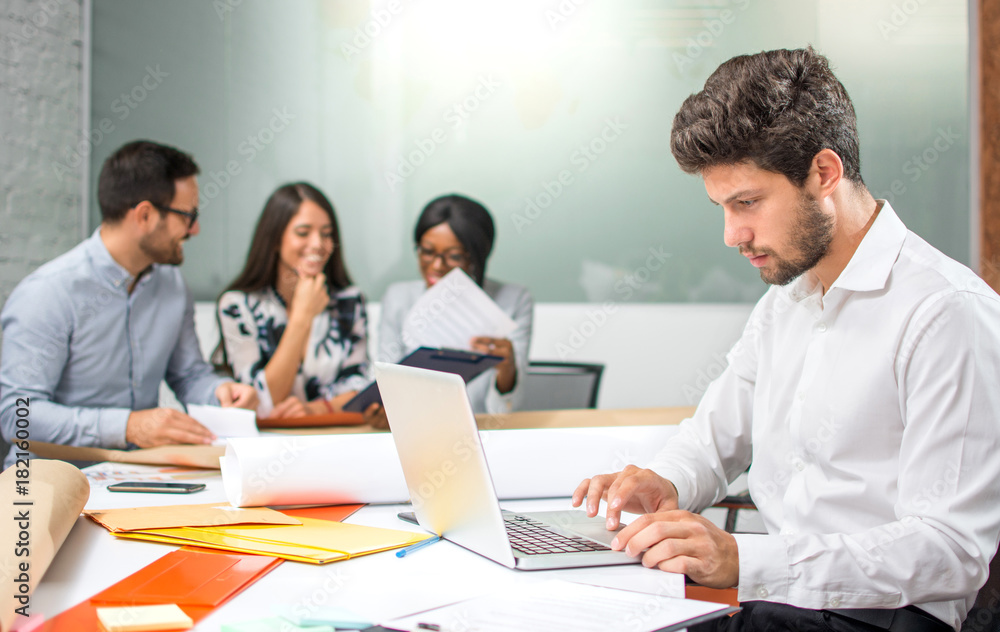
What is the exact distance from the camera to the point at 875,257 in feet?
3.70

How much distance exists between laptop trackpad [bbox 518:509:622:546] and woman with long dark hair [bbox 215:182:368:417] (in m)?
1.66

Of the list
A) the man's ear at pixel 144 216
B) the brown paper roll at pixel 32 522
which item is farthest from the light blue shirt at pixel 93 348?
the brown paper roll at pixel 32 522

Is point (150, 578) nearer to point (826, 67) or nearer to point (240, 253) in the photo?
point (826, 67)

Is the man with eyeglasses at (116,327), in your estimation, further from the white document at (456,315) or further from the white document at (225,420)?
the white document at (456,315)

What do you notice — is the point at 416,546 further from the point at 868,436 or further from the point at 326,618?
the point at 868,436

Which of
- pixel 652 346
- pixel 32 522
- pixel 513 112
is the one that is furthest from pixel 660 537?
pixel 513 112

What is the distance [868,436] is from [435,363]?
3.44ft

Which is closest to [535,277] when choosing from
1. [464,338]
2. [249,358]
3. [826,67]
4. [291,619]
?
[464,338]

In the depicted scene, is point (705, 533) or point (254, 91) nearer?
point (705, 533)

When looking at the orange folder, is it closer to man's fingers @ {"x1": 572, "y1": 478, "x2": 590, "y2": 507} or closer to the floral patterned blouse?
man's fingers @ {"x1": 572, "y1": 478, "x2": 590, "y2": 507}

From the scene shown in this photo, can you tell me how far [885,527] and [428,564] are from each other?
0.57m

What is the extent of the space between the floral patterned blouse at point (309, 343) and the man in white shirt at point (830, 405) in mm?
1748

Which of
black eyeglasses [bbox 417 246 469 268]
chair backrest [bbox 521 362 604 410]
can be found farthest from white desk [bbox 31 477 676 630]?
black eyeglasses [bbox 417 246 469 268]

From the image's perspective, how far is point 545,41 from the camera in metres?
3.58
